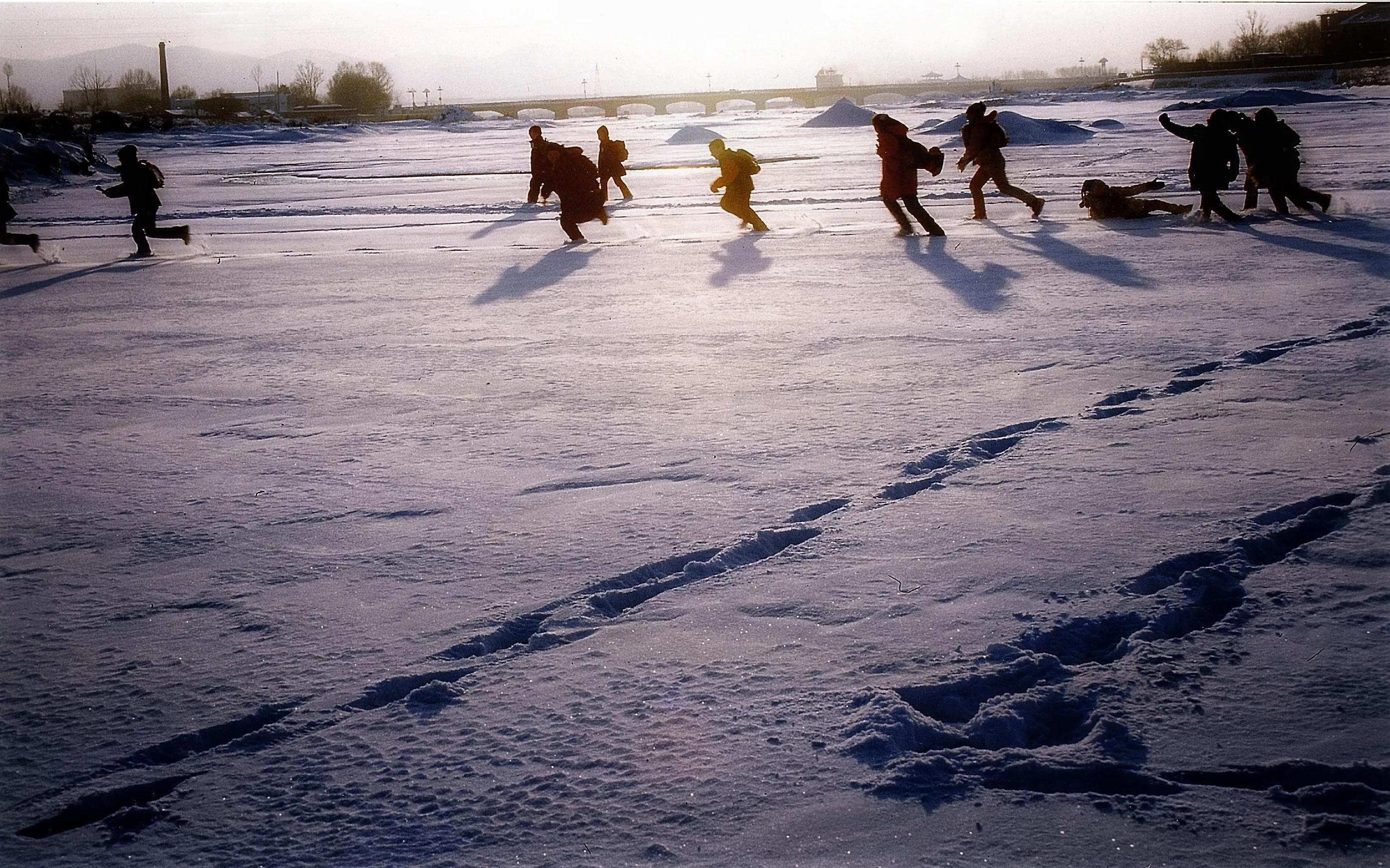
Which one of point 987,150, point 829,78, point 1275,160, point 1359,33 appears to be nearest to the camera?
point 1275,160

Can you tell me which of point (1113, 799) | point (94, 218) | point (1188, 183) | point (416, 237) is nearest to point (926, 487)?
point (1113, 799)

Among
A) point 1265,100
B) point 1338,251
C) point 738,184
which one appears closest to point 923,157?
point 738,184

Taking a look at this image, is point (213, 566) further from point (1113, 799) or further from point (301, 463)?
point (1113, 799)

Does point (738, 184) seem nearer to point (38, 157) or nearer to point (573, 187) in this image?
point (573, 187)

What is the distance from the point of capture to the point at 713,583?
3.17 m

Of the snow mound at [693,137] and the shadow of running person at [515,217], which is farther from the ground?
the snow mound at [693,137]

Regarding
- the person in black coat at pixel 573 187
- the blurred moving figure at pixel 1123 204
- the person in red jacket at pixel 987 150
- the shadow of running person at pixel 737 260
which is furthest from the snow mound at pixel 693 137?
the shadow of running person at pixel 737 260

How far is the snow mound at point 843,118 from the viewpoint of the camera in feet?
186

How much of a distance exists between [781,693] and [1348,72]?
244 ft

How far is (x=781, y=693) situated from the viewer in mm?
2527

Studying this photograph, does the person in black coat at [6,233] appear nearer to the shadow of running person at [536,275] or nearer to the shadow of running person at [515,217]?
the shadow of running person at [515,217]

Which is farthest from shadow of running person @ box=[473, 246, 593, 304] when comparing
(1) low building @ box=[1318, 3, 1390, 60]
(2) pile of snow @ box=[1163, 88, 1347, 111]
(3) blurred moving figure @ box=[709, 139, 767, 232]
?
(1) low building @ box=[1318, 3, 1390, 60]

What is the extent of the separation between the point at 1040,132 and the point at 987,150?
68.5 feet

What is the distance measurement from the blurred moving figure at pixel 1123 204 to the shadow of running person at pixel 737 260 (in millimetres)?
3869
